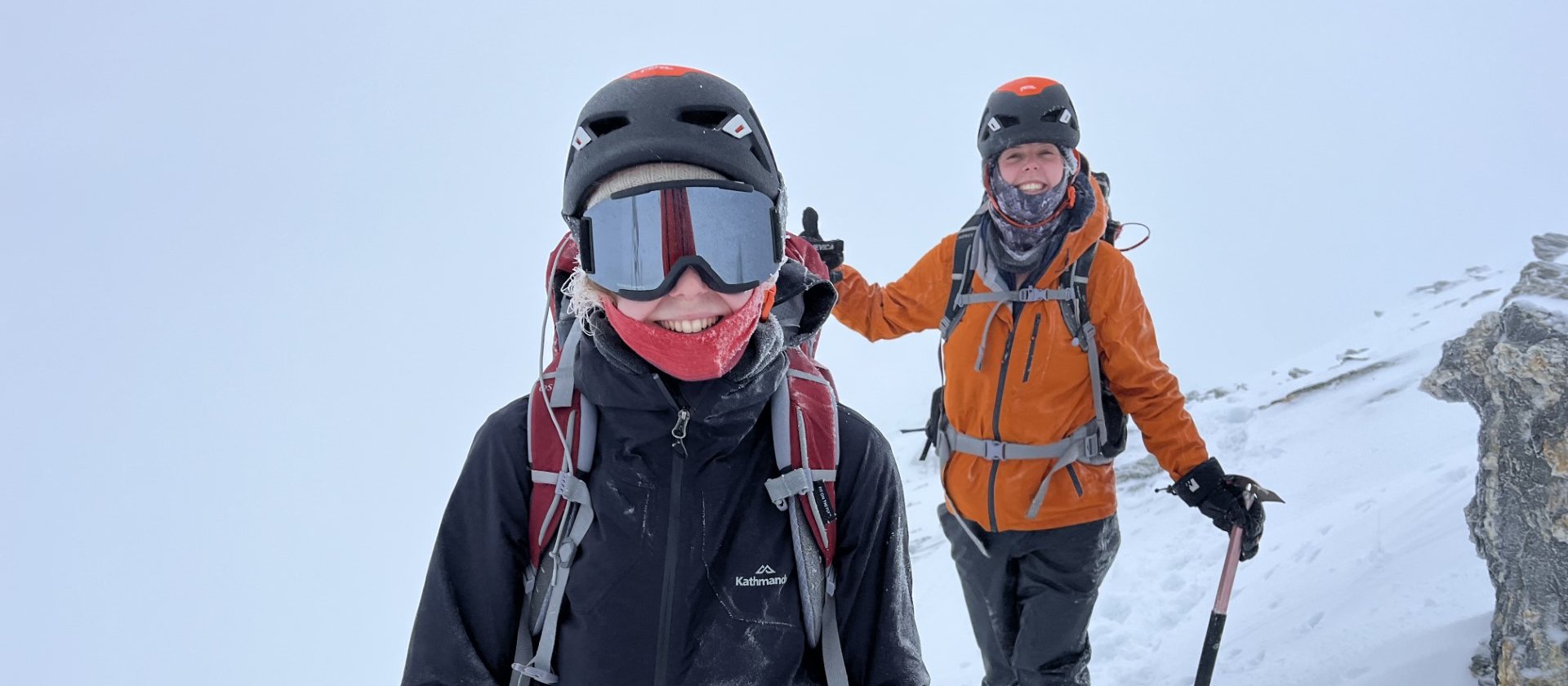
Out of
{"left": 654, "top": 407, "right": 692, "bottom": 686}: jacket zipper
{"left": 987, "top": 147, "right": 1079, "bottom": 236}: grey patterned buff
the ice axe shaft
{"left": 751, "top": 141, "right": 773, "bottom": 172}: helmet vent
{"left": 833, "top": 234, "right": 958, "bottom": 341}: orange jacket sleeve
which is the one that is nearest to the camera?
{"left": 654, "top": 407, "right": 692, "bottom": 686}: jacket zipper

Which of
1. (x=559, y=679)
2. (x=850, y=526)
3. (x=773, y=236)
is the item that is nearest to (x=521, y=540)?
(x=559, y=679)

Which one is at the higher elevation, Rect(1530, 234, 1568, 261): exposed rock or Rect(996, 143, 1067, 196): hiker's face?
Rect(996, 143, 1067, 196): hiker's face

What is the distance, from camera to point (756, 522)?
221 centimetres

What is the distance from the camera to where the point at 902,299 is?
5.02 m

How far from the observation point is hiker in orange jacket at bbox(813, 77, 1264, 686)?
4293mm

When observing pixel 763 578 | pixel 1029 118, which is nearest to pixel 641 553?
pixel 763 578

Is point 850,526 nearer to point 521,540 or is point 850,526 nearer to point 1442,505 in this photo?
point 521,540

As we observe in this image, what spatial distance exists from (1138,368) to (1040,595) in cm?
118

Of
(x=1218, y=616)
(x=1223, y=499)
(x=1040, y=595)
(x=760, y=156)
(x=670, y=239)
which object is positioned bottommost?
(x=1040, y=595)

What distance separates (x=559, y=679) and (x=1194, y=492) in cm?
297

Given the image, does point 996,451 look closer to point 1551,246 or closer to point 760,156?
point 760,156

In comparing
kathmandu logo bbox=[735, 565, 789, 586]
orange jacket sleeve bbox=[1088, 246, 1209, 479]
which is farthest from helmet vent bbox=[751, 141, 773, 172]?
orange jacket sleeve bbox=[1088, 246, 1209, 479]

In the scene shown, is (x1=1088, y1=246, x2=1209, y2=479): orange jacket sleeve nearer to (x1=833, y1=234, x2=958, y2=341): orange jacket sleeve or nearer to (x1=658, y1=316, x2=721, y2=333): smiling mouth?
(x1=833, y1=234, x2=958, y2=341): orange jacket sleeve

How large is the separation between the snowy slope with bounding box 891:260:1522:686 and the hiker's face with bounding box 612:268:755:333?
3844mm
